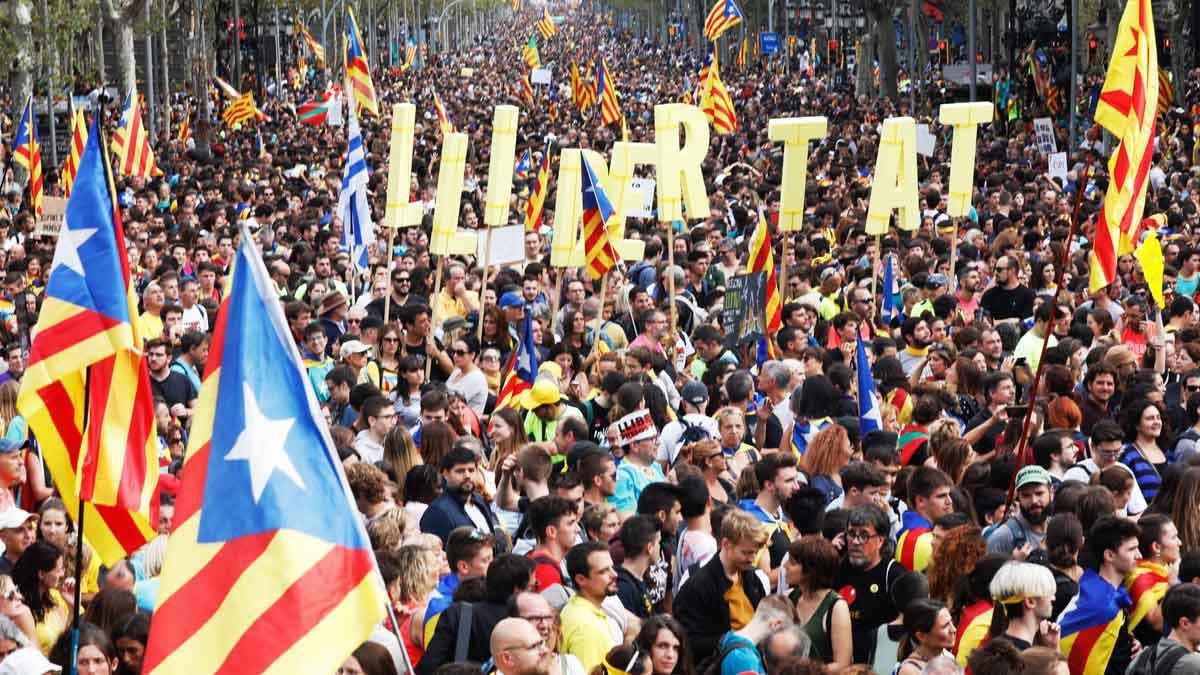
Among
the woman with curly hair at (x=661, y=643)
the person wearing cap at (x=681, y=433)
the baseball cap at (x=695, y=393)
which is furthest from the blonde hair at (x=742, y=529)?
the baseball cap at (x=695, y=393)

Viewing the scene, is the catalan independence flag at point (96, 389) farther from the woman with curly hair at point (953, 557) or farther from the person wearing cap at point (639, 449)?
the woman with curly hair at point (953, 557)

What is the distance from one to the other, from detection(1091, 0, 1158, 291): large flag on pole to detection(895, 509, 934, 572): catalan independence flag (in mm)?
3894

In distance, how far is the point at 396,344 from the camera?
1338 centimetres

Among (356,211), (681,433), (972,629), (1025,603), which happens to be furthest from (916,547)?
(356,211)

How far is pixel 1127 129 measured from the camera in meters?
12.5

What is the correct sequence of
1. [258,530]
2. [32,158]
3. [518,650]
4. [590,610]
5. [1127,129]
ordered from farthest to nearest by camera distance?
[32,158] < [1127,129] < [590,610] < [518,650] < [258,530]

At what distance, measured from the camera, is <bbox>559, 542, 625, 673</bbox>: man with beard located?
7.59 metres

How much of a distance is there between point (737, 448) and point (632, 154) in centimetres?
585

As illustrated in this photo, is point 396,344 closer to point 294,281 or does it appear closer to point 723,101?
point 294,281

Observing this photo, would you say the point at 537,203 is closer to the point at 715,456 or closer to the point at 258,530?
the point at 715,456

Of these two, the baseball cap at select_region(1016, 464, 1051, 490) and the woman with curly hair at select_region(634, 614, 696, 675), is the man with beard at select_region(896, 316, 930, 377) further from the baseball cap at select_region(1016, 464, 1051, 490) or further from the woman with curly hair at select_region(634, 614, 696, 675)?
the woman with curly hair at select_region(634, 614, 696, 675)

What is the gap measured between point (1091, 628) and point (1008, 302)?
7.78 metres

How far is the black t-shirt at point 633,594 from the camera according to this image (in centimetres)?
820

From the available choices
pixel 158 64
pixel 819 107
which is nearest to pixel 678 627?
pixel 819 107
